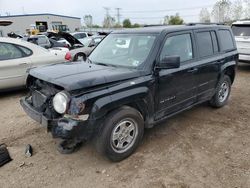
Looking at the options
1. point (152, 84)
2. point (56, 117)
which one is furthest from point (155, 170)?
point (56, 117)

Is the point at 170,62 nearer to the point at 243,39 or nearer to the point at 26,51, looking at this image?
the point at 26,51

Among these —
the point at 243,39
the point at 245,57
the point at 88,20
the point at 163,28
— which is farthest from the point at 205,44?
the point at 88,20

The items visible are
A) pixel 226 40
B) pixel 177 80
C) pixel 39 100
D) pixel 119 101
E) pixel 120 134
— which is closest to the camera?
pixel 119 101

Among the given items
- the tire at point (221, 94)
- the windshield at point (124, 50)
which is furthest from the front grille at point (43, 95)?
the tire at point (221, 94)

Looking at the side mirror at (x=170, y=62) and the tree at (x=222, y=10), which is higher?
the tree at (x=222, y=10)

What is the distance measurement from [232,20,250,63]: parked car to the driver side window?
19.2 ft

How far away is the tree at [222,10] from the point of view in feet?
106

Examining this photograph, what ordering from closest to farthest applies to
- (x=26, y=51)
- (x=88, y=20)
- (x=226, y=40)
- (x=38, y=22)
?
(x=226, y=40), (x=26, y=51), (x=38, y=22), (x=88, y=20)

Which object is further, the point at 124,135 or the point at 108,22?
the point at 108,22

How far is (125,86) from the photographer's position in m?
3.52

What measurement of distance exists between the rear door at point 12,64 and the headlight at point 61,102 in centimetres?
384

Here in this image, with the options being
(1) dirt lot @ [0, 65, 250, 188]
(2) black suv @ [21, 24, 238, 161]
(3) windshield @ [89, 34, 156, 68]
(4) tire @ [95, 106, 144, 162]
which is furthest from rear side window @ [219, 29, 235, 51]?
(4) tire @ [95, 106, 144, 162]

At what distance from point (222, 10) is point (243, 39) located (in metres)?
26.0

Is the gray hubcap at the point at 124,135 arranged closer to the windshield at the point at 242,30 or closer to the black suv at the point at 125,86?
the black suv at the point at 125,86
